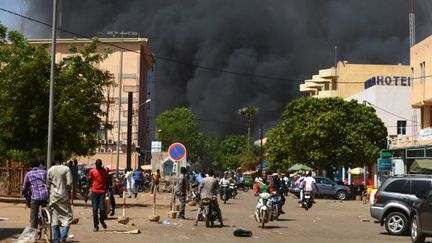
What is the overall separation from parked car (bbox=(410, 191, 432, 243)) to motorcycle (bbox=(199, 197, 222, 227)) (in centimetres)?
640

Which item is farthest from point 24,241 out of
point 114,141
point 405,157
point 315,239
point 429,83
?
point 114,141

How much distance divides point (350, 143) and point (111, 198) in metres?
37.7

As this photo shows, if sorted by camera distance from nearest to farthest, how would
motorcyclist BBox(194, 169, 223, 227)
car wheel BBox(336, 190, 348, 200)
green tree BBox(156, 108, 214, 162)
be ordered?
motorcyclist BBox(194, 169, 223, 227) < car wheel BBox(336, 190, 348, 200) < green tree BBox(156, 108, 214, 162)

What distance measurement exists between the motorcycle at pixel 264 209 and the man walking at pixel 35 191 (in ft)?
26.7

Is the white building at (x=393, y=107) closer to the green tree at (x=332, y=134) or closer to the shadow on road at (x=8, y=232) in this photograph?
the green tree at (x=332, y=134)

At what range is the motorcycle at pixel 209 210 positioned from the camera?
67.2 ft

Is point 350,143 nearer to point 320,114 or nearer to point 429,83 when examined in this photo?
point 320,114

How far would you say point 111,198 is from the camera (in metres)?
22.8

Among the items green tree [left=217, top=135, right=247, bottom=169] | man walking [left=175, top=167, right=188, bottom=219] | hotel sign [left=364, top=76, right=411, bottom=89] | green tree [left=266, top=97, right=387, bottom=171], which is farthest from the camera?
green tree [left=217, top=135, right=247, bottom=169]

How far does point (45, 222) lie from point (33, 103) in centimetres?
1559

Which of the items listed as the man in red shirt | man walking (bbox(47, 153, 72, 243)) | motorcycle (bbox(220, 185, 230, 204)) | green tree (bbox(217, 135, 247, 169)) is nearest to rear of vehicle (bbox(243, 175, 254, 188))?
motorcycle (bbox(220, 185, 230, 204))

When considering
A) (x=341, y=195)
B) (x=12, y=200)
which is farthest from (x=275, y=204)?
(x=341, y=195)

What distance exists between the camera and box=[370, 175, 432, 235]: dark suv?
19.5m

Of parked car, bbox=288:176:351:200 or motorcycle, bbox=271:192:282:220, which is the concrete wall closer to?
parked car, bbox=288:176:351:200
